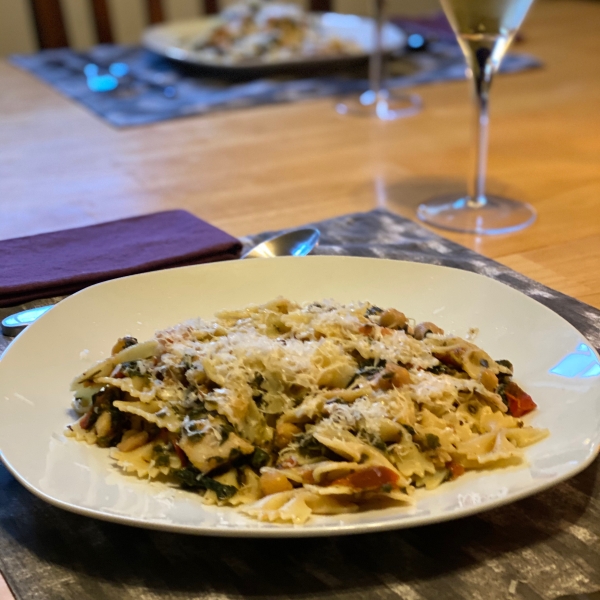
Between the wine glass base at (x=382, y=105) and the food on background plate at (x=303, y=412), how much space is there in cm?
158

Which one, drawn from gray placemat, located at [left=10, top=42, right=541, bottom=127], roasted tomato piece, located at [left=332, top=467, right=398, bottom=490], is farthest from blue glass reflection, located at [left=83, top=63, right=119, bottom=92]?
roasted tomato piece, located at [left=332, top=467, right=398, bottom=490]

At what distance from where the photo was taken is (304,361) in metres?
0.90

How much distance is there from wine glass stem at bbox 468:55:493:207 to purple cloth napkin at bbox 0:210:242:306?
618 mm

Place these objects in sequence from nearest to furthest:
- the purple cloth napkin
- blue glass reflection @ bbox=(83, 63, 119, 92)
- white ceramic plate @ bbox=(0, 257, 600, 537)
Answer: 1. white ceramic plate @ bbox=(0, 257, 600, 537)
2. the purple cloth napkin
3. blue glass reflection @ bbox=(83, 63, 119, 92)

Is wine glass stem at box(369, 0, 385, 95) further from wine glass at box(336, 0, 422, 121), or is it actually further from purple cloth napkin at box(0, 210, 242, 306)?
purple cloth napkin at box(0, 210, 242, 306)

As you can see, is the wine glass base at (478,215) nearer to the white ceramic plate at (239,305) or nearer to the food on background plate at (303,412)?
the white ceramic plate at (239,305)

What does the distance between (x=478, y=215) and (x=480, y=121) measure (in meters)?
0.20

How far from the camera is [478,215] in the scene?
1715mm

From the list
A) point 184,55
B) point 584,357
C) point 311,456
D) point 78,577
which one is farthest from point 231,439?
point 184,55

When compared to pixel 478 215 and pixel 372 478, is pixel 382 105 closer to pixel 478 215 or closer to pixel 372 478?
pixel 478 215

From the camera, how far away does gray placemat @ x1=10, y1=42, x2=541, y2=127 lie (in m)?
2.55

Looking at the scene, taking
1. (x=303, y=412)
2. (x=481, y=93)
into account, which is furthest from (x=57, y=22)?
(x=303, y=412)

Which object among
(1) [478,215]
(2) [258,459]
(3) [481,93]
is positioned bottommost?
(1) [478,215]

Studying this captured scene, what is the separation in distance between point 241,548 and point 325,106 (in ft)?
6.58
